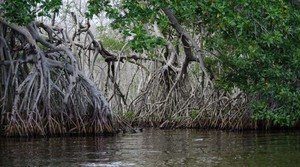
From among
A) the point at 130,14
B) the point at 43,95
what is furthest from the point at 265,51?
the point at 43,95

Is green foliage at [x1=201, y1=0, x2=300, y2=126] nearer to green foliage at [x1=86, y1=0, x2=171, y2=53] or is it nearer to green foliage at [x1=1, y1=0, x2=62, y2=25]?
green foliage at [x1=86, y1=0, x2=171, y2=53]

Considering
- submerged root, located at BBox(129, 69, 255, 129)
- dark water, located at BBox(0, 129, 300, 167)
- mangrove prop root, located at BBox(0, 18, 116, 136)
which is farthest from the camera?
submerged root, located at BBox(129, 69, 255, 129)

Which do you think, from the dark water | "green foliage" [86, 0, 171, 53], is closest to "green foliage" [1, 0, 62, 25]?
"green foliage" [86, 0, 171, 53]

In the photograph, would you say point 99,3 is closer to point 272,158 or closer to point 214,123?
point 272,158

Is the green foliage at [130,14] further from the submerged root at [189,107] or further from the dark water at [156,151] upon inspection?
the submerged root at [189,107]

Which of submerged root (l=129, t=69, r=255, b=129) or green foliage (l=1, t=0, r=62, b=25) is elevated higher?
green foliage (l=1, t=0, r=62, b=25)

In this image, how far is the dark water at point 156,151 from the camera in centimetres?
640

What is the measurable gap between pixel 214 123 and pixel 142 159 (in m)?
5.66

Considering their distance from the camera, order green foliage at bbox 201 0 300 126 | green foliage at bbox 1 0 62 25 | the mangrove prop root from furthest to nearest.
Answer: the mangrove prop root, green foliage at bbox 201 0 300 126, green foliage at bbox 1 0 62 25

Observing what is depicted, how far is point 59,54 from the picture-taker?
1120 centimetres

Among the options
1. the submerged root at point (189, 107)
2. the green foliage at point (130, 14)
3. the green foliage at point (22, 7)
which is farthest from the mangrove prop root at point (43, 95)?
the submerged root at point (189, 107)

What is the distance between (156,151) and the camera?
25.2 ft

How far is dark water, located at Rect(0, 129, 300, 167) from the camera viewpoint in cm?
640

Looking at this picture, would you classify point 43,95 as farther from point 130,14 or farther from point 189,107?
point 189,107
